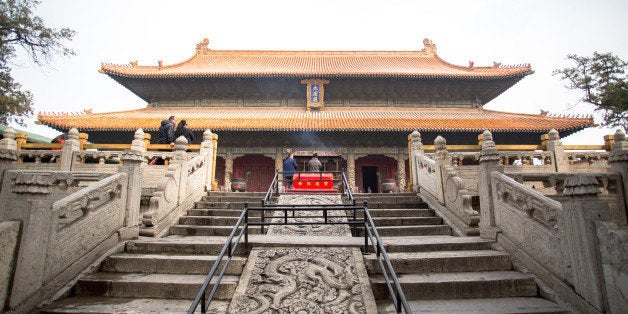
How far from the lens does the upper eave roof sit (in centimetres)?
1656

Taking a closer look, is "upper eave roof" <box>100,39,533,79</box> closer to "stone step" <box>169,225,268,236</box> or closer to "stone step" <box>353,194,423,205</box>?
"stone step" <box>353,194,423,205</box>

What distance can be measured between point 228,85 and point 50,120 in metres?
7.78

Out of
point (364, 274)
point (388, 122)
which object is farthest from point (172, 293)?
point (388, 122)

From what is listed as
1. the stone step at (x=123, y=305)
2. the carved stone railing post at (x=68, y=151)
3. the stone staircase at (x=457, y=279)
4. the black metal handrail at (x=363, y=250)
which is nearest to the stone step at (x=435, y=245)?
the stone staircase at (x=457, y=279)

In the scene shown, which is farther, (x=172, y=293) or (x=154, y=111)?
(x=154, y=111)

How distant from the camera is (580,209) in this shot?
344cm

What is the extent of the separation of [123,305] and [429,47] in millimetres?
22446

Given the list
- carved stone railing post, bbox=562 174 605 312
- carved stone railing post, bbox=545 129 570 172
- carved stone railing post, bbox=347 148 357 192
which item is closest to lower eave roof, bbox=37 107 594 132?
carved stone railing post, bbox=347 148 357 192

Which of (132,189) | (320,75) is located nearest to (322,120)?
(320,75)

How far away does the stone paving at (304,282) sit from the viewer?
337 cm

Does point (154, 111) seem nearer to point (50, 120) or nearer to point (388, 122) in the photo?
point (50, 120)

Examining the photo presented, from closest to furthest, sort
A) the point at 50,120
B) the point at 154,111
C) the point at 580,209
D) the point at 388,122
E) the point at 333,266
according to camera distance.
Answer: the point at 580,209, the point at 333,266, the point at 50,120, the point at 388,122, the point at 154,111

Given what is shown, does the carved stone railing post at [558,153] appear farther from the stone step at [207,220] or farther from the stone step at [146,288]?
the stone step at [146,288]

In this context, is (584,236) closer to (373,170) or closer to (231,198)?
(231,198)
